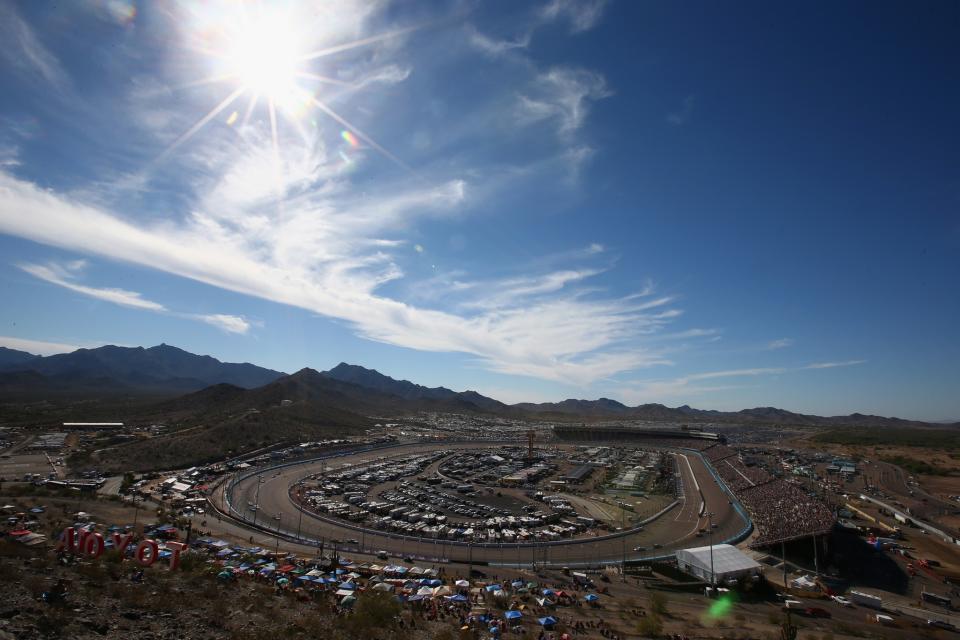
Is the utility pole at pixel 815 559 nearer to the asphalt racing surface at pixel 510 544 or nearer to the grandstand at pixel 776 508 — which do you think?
the grandstand at pixel 776 508

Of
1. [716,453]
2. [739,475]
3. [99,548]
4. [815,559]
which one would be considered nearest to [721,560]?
A: [815,559]

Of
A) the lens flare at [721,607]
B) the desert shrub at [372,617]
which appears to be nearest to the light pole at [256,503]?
the desert shrub at [372,617]

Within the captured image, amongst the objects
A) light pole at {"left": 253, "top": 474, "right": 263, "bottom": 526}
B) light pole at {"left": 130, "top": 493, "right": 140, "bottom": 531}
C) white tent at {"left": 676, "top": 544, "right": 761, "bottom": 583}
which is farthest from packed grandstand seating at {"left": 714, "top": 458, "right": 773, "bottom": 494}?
light pole at {"left": 130, "top": 493, "right": 140, "bottom": 531}

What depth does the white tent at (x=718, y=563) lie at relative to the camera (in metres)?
32.4

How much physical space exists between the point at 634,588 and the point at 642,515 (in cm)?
2024

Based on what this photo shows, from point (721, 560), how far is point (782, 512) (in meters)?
19.3

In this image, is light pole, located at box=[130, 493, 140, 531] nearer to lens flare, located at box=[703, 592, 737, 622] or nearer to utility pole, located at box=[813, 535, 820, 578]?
lens flare, located at box=[703, 592, 737, 622]

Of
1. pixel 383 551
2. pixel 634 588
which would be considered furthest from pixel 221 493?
pixel 634 588

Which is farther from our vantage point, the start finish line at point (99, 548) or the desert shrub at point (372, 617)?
the start finish line at point (99, 548)

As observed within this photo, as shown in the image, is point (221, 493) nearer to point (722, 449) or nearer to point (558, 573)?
point (558, 573)

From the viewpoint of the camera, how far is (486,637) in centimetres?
2317

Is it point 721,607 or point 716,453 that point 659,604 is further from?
point 716,453

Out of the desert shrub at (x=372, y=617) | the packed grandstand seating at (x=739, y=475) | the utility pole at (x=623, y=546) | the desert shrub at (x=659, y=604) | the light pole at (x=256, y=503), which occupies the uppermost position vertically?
the packed grandstand seating at (x=739, y=475)

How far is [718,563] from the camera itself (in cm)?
3359
